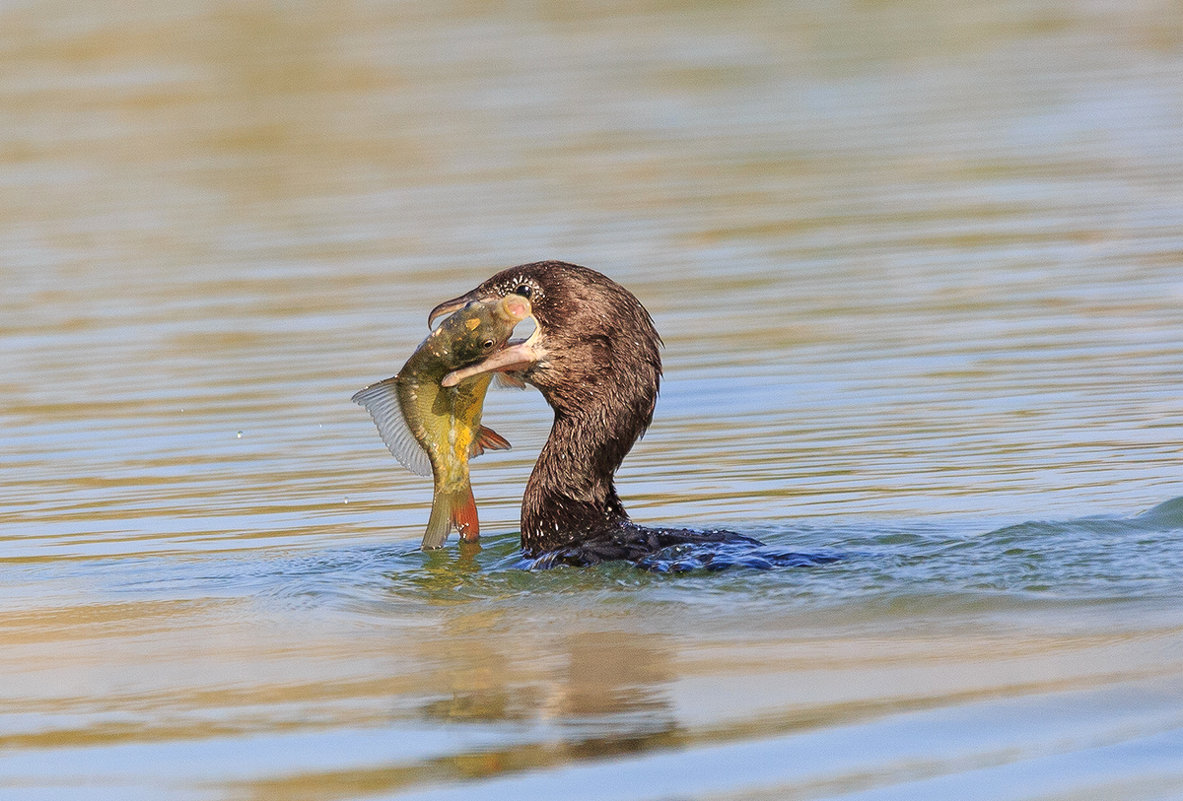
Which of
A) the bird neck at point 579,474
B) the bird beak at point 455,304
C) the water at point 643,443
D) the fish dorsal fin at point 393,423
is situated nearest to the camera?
the water at point 643,443

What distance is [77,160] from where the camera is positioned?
Answer: 21625 mm

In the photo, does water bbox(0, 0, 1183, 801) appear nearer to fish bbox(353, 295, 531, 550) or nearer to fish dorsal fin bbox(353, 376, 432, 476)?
fish bbox(353, 295, 531, 550)

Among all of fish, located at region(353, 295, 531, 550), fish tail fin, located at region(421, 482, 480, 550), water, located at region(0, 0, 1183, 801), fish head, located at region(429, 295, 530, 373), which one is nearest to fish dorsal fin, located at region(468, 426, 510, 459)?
fish, located at region(353, 295, 531, 550)

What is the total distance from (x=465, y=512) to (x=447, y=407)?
42 centimetres

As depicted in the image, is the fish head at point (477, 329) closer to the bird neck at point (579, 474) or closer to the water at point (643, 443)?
the bird neck at point (579, 474)

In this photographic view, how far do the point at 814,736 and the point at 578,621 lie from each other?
167cm

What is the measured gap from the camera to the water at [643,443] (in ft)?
17.3

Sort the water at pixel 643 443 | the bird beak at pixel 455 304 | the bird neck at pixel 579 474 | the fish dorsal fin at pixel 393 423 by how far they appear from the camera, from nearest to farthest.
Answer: the water at pixel 643 443
the bird beak at pixel 455 304
the fish dorsal fin at pixel 393 423
the bird neck at pixel 579 474

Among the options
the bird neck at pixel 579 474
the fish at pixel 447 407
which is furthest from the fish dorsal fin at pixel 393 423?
the bird neck at pixel 579 474

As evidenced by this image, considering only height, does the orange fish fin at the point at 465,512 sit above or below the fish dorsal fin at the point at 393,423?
below

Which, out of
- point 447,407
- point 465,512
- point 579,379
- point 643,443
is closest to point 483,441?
point 447,407

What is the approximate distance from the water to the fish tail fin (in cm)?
14

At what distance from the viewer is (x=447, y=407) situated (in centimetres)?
793

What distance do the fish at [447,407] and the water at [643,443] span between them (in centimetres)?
25
